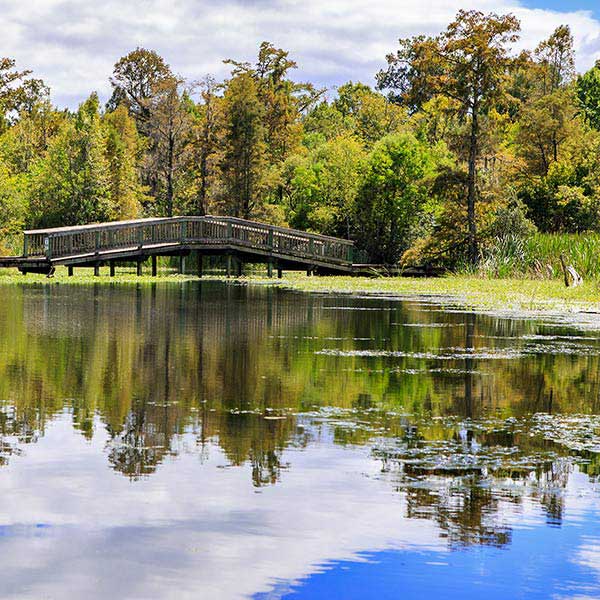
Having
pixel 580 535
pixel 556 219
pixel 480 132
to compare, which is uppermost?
pixel 480 132

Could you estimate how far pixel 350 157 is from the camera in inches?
2653

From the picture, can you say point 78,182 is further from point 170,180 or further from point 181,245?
point 181,245

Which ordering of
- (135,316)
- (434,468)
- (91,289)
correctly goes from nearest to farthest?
(434,468) → (135,316) → (91,289)

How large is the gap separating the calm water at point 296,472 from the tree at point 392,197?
1737 inches

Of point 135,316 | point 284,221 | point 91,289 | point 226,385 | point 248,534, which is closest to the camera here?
point 248,534

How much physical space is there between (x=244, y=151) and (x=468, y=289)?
1261 inches

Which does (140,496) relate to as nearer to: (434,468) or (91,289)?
(434,468)

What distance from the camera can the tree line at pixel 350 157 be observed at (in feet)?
182

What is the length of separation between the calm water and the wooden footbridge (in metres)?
34.5

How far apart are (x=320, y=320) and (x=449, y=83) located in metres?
31.7

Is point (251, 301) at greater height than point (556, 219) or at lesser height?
lesser

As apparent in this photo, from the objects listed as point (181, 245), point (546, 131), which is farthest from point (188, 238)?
point (546, 131)

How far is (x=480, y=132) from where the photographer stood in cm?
5550

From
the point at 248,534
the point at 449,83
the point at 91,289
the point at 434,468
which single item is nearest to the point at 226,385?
the point at 434,468
